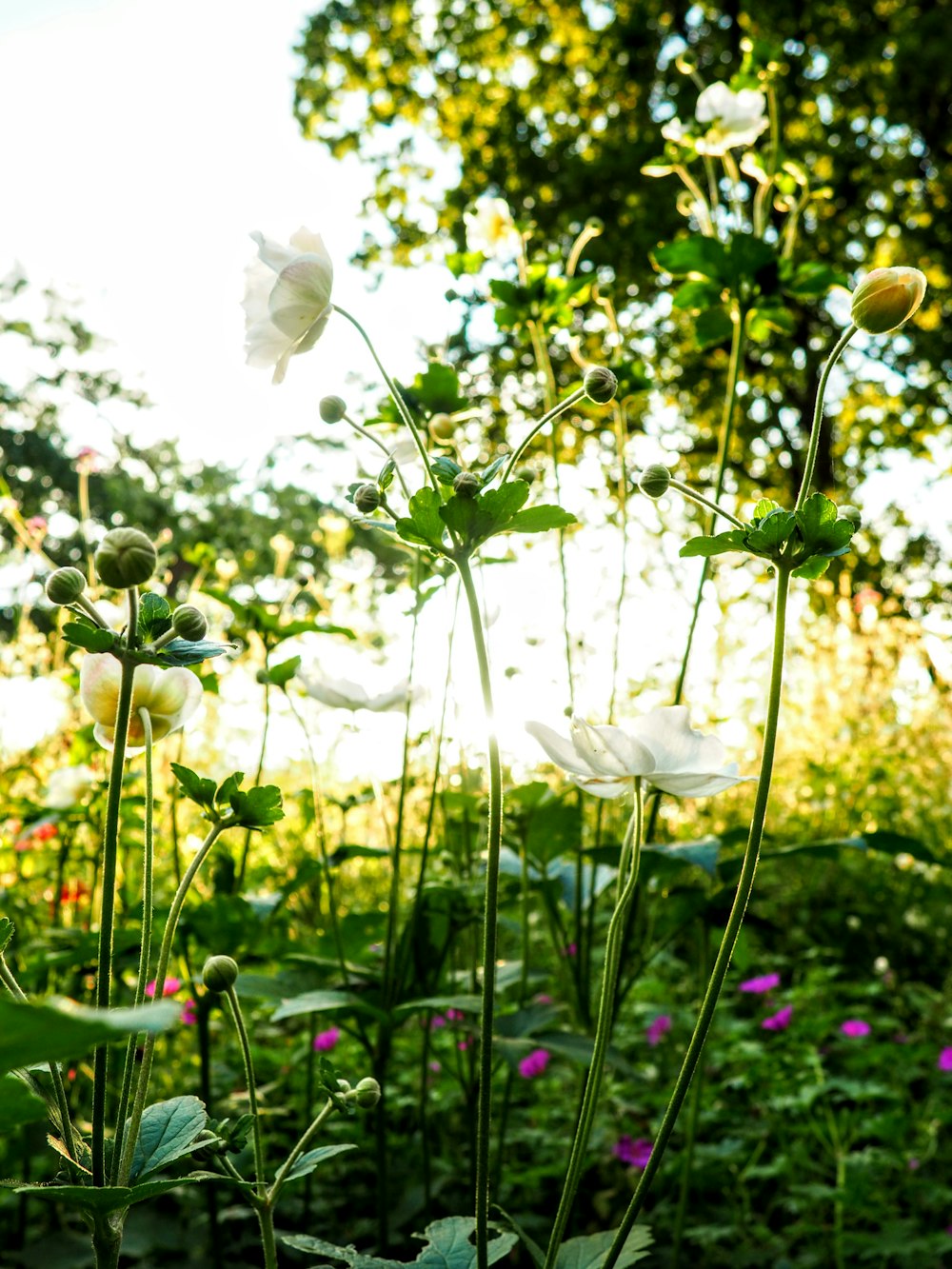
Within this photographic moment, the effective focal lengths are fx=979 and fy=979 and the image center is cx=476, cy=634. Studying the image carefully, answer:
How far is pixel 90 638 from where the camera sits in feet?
2.04

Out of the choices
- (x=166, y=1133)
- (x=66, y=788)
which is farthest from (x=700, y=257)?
(x=66, y=788)

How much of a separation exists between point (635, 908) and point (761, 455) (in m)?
8.93

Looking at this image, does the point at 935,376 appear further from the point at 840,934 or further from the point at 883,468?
the point at 840,934

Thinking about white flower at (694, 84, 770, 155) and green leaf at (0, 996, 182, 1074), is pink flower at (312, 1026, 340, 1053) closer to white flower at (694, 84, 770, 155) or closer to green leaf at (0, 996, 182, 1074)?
green leaf at (0, 996, 182, 1074)

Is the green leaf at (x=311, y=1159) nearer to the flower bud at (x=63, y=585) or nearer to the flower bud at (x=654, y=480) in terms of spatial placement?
the flower bud at (x=63, y=585)

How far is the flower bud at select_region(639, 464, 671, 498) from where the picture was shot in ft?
2.47

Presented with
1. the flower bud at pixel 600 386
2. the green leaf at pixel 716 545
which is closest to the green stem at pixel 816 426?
the green leaf at pixel 716 545

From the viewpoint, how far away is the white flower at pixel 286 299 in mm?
792

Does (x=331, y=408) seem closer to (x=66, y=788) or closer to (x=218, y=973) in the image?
(x=218, y=973)

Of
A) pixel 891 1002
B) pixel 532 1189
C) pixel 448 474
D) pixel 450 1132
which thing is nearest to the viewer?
pixel 448 474

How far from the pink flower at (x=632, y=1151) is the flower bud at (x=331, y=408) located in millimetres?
1463

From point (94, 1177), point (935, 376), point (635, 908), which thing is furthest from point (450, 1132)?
point (935, 376)

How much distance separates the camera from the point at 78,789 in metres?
1.78

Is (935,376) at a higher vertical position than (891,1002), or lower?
higher
